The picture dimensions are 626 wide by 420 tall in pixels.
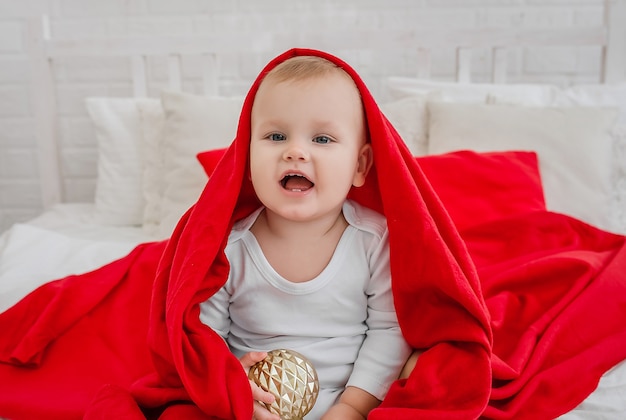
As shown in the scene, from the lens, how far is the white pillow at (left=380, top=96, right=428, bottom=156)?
1.74 metres

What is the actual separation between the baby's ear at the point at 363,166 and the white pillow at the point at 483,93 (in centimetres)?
84

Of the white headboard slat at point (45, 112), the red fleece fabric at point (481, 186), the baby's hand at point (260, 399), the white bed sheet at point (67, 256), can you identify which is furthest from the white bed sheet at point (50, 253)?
the red fleece fabric at point (481, 186)

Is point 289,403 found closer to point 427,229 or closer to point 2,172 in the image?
point 427,229

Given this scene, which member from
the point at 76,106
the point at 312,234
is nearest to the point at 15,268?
the point at 312,234

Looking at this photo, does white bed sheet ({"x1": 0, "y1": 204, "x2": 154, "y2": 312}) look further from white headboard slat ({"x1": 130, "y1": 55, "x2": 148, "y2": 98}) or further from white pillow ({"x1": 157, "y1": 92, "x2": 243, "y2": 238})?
white headboard slat ({"x1": 130, "y1": 55, "x2": 148, "y2": 98})

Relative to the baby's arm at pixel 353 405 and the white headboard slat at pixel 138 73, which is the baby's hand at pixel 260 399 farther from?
the white headboard slat at pixel 138 73

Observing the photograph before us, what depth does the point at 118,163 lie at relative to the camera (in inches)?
76.8

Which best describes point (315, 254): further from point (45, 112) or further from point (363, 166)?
point (45, 112)

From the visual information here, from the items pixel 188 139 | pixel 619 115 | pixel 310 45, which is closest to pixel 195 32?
pixel 310 45

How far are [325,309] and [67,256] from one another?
79 cm

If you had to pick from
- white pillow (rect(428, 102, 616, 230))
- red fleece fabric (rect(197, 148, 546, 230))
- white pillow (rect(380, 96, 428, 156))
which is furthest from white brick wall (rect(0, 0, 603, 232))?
red fleece fabric (rect(197, 148, 546, 230))

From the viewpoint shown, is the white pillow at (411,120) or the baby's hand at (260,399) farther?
the white pillow at (411,120)

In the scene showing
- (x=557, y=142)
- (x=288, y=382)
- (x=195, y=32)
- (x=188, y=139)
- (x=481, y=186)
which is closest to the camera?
(x=288, y=382)

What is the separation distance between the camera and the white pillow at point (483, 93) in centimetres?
180
